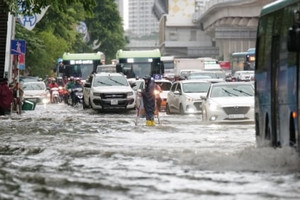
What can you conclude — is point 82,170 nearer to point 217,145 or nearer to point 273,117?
point 273,117

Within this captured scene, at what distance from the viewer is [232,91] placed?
2953cm

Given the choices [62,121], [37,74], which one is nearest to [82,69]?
[37,74]

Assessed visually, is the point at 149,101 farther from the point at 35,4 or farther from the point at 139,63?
the point at 139,63

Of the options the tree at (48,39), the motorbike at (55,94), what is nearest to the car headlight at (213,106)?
the tree at (48,39)

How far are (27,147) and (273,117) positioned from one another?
5943mm

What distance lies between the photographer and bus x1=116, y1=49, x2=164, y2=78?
174ft

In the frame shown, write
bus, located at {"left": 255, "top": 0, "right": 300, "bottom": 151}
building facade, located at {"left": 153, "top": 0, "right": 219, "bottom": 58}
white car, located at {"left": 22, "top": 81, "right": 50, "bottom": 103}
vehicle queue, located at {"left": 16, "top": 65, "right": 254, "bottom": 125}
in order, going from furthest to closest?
1. building facade, located at {"left": 153, "top": 0, "right": 219, "bottom": 58}
2. white car, located at {"left": 22, "top": 81, "right": 50, "bottom": 103}
3. vehicle queue, located at {"left": 16, "top": 65, "right": 254, "bottom": 125}
4. bus, located at {"left": 255, "top": 0, "right": 300, "bottom": 151}

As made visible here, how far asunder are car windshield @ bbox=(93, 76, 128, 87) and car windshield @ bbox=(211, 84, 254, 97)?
37.5 ft

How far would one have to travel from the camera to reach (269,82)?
15.3 m

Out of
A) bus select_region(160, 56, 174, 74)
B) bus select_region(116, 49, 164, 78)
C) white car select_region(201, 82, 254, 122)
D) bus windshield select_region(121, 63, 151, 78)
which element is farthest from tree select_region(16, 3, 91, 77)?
white car select_region(201, 82, 254, 122)

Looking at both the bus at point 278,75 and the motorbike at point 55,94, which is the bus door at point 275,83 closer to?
the bus at point 278,75

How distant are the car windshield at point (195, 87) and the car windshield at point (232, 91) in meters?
6.53

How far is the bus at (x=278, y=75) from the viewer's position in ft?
43.6

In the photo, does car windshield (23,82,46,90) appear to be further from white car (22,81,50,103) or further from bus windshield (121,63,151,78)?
bus windshield (121,63,151,78)
